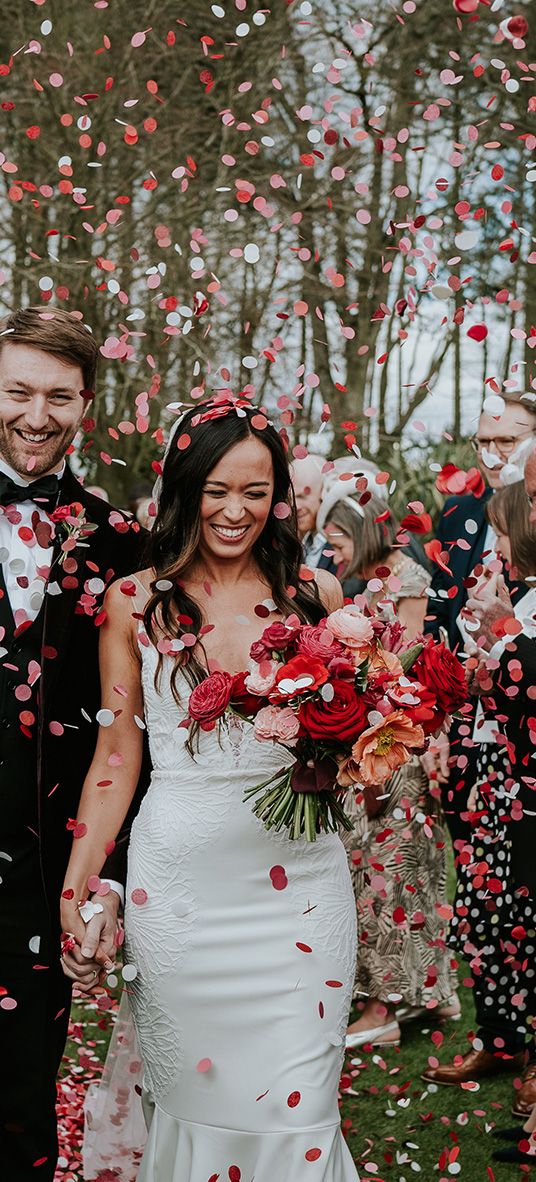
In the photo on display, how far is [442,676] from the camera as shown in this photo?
2.78m

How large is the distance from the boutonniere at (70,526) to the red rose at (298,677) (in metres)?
0.85

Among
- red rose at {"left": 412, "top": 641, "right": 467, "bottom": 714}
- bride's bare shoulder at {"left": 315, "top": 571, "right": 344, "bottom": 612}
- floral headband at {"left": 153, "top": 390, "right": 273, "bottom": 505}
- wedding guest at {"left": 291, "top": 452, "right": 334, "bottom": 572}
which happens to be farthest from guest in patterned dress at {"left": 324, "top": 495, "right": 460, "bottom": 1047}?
red rose at {"left": 412, "top": 641, "right": 467, "bottom": 714}

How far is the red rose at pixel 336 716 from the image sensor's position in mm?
2637

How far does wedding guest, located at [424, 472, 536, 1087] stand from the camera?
3504 mm

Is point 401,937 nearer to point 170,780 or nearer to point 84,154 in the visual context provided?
point 170,780

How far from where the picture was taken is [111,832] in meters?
3.15

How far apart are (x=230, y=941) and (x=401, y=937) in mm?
2677

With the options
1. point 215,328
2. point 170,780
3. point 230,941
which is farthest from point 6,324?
point 215,328

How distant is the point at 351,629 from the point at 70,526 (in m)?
0.93

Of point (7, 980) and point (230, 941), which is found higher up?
point (230, 941)

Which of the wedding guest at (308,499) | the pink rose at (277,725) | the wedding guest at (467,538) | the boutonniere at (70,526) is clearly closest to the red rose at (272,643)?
the pink rose at (277,725)

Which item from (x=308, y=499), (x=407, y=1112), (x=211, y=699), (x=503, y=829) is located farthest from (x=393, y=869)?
(x=211, y=699)

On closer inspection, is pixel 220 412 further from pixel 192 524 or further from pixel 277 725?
pixel 277 725

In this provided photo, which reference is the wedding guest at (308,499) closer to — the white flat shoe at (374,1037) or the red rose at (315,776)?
the white flat shoe at (374,1037)
